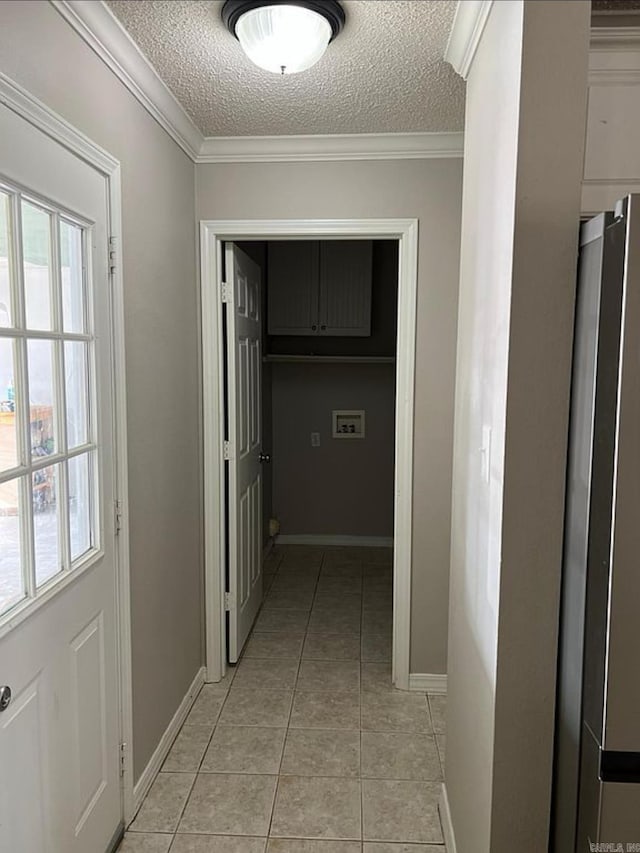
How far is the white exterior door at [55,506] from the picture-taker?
1.38m

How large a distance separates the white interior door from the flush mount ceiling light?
121cm

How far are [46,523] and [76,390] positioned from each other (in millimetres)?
383

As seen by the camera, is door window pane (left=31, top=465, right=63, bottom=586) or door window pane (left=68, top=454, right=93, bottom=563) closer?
door window pane (left=31, top=465, right=63, bottom=586)

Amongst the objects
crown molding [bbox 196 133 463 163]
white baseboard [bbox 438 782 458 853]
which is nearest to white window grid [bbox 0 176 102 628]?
crown molding [bbox 196 133 463 163]

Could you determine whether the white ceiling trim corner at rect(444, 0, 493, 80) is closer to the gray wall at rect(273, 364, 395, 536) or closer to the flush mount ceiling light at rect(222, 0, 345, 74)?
the flush mount ceiling light at rect(222, 0, 345, 74)

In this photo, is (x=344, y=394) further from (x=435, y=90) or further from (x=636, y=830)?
(x=636, y=830)

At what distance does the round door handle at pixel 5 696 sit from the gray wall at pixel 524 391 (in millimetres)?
1067

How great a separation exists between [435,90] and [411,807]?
2522 millimetres

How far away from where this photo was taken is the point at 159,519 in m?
2.37

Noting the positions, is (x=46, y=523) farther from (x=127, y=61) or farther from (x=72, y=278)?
(x=127, y=61)

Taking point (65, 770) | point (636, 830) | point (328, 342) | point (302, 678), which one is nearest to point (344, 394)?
point (328, 342)

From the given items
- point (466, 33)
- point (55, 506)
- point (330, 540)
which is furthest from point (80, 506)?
point (330, 540)

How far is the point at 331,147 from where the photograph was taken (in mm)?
→ 2707

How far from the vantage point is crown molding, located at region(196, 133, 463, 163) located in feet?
8.75
